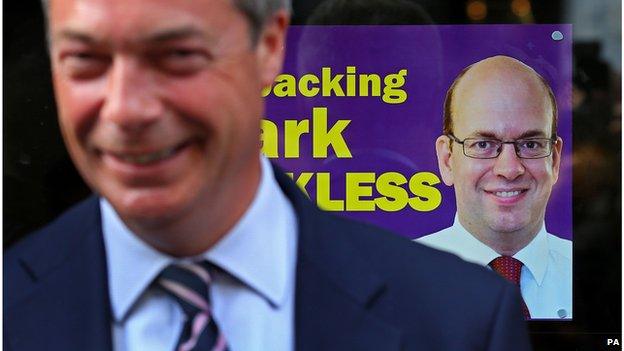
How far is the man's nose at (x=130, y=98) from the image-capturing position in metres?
1.57

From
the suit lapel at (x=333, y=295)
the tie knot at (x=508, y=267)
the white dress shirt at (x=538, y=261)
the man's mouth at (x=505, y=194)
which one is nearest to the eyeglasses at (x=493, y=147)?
the man's mouth at (x=505, y=194)

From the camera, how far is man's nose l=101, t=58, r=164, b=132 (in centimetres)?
157

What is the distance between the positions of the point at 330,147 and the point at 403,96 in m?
0.26

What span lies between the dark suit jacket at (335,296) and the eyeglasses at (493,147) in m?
0.92

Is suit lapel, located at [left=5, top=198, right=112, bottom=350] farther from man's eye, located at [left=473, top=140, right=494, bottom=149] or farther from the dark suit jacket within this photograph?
man's eye, located at [left=473, top=140, right=494, bottom=149]

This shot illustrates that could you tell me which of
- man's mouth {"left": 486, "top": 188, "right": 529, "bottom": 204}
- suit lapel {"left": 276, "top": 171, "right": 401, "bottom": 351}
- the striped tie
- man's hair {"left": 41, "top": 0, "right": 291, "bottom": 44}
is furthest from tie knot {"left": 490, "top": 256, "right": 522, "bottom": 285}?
man's hair {"left": 41, "top": 0, "right": 291, "bottom": 44}

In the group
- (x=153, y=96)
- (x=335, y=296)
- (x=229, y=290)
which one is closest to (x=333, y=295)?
(x=335, y=296)

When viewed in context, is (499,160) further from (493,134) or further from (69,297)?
(69,297)

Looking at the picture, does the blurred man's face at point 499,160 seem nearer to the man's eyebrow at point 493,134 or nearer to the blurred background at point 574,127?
the man's eyebrow at point 493,134

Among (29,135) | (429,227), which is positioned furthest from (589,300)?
(29,135)

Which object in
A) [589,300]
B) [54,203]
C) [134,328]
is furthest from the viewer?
[589,300]

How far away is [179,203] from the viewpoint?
1.63 metres

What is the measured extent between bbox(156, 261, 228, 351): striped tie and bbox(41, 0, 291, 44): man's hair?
0.43 m

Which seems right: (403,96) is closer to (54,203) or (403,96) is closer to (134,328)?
(54,203)
